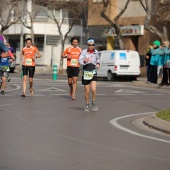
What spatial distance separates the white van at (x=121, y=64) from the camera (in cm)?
3388

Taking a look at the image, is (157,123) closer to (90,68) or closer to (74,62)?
(90,68)

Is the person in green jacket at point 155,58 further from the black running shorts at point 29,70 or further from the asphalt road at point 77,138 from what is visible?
the asphalt road at point 77,138

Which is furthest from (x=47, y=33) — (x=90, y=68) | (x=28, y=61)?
(x=90, y=68)

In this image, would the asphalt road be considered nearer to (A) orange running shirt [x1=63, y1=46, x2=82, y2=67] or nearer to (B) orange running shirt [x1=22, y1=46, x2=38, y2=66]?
(A) orange running shirt [x1=63, y1=46, x2=82, y2=67]

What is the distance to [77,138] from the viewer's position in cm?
1028

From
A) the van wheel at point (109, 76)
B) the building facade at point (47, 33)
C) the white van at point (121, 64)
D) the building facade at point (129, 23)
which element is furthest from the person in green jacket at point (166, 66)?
the building facade at point (47, 33)

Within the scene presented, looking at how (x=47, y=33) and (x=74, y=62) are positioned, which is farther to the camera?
(x=47, y=33)

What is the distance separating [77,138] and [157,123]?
2484 mm

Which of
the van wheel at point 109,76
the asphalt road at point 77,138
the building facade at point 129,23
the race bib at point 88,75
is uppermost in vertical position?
the building facade at point 129,23

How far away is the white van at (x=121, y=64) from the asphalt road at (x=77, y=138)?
1649cm

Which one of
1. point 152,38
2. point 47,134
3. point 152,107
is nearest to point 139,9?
point 152,38

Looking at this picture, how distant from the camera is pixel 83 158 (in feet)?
27.3

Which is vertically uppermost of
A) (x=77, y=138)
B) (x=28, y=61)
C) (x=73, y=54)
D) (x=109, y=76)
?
(x=73, y=54)

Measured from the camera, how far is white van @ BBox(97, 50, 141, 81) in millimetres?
33875
